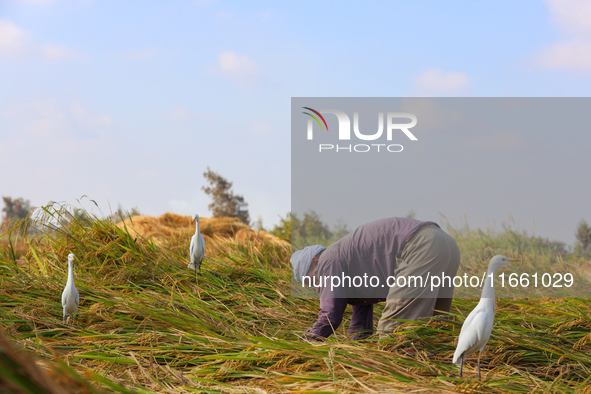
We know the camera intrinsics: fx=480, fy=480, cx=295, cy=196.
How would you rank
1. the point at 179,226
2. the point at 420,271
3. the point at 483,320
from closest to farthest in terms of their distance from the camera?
the point at 483,320 → the point at 420,271 → the point at 179,226

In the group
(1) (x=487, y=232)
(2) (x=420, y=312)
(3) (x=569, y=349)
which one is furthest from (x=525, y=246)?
(2) (x=420, y=312)

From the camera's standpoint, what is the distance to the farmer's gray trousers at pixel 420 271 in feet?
9.87

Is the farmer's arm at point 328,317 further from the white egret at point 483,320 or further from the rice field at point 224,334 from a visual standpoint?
the white egret at point 483,320

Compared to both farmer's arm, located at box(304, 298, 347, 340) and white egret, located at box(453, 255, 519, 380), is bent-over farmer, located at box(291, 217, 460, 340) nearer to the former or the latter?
farmer's arm, located at box(304, 298, 347, 340)

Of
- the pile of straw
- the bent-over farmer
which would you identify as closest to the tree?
the pile of straw

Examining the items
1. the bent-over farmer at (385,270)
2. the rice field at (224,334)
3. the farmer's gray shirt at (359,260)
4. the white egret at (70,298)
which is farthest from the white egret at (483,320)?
the white egret at (70,298)

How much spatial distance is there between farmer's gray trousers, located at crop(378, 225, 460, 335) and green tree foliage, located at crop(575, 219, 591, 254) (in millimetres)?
2270

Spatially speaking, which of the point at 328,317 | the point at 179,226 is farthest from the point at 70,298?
the point at 179,226

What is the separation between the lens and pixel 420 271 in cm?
301

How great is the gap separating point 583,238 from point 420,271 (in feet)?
9.05

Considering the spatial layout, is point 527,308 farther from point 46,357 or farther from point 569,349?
point 46,357

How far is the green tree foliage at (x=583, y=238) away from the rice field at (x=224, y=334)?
18cm

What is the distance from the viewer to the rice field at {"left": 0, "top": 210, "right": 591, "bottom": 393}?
2316 millimetres

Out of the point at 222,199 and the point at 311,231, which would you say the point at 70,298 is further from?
the point at 222,199
